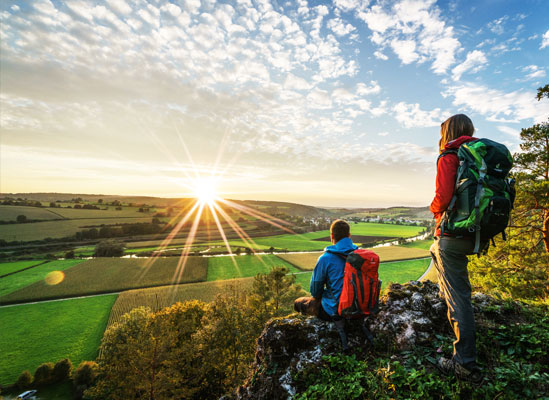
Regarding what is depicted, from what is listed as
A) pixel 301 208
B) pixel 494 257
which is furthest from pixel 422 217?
pixel 494 257

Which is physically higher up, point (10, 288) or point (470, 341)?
point (470, 341)

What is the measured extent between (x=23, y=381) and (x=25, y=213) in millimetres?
110972

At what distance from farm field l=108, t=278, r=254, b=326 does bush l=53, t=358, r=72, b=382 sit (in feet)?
31.7

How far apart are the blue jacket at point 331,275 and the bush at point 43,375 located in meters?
37.7

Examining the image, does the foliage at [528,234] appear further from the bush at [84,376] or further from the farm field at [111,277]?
the farm field at [111,277]

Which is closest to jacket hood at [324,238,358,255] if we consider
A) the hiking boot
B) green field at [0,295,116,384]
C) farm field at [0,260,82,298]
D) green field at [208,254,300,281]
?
the hiking boot

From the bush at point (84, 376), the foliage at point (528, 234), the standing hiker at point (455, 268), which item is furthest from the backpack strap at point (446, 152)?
the bush at point (84, 376)

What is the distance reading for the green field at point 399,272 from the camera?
49.8m

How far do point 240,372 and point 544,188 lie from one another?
68.7 feet

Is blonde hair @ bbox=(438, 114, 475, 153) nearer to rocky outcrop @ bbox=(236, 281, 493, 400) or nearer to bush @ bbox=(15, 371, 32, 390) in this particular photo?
rocky outcrop @ bbox=(236, 281, 493, 400)

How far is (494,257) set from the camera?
14062 millimetres

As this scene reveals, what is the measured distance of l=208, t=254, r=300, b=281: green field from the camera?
57184 millimetres

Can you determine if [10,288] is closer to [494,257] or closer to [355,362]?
[355,362]

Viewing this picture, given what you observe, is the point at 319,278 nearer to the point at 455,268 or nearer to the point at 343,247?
the point at 343,247
